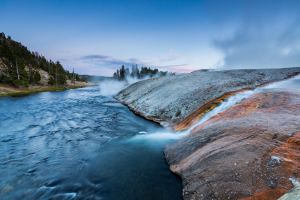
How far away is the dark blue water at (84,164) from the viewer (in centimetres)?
616

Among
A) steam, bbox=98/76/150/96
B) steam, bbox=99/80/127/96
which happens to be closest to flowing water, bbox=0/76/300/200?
steam, bbox=98/76/150/96

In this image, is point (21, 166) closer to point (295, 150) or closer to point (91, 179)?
point (91, 179)

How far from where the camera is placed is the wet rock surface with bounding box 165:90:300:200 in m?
4.81

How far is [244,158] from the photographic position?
5809mm

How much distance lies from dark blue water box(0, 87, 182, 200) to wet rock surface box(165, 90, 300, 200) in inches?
33.4

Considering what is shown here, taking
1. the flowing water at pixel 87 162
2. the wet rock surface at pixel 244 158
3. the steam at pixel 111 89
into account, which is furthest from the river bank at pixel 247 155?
the steam at pixel 111 89

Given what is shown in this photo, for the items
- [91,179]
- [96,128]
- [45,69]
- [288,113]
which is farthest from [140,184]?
[45,69]

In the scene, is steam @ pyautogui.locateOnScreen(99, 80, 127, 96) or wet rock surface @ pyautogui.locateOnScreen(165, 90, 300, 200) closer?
wet rock surface @ pyautogui.locateOnScreen(165, 90, 300, 200)

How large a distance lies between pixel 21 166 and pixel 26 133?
18.9 ft

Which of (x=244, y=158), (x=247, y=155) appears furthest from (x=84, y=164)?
(x=247, y=155)

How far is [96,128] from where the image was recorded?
46.2ft

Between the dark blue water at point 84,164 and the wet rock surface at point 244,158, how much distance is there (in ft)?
2.79

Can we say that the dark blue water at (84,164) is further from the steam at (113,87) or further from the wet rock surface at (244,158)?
the steam at (113,87)

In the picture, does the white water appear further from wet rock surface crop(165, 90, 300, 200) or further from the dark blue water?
wet rock surface crop(165, 90, 300, 200)
